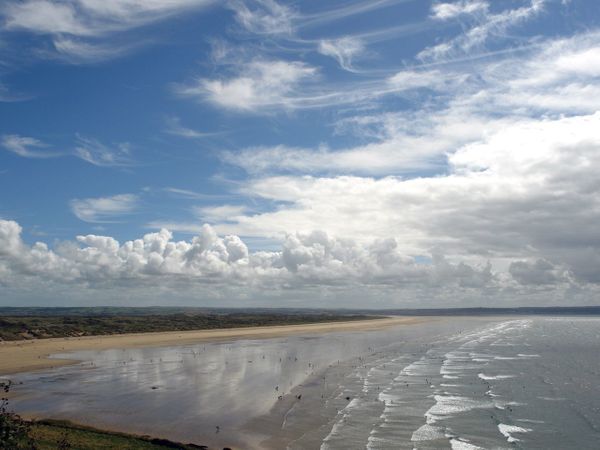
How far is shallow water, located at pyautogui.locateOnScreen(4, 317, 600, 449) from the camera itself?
88.3 ft

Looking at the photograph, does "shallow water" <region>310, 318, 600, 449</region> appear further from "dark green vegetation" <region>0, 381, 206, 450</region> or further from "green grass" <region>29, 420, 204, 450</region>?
"dark green vegetation" <region>0, 381, 206, 450</region>

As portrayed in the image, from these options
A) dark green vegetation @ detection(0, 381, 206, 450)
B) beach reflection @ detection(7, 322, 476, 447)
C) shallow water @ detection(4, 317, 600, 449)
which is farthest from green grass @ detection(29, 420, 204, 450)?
shallow water @ detection(4, 317, 600, 449)

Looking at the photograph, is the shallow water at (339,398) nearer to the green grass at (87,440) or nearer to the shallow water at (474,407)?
the shallow water at (474,407)

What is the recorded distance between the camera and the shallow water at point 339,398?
2692 cm

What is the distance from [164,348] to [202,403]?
4088cm

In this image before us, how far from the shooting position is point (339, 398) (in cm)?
3603

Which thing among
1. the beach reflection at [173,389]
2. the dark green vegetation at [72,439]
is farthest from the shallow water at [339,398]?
the dark green vegetation at [72,439]

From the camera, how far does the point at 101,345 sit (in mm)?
76125

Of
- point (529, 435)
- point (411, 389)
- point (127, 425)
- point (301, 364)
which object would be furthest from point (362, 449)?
point (301, 364)

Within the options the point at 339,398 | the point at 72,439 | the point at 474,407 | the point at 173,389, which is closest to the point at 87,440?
the point at 72,439

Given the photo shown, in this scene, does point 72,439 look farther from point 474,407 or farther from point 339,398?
point 474,407

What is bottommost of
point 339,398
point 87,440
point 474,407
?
point 474,407

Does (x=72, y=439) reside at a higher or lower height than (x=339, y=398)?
higher

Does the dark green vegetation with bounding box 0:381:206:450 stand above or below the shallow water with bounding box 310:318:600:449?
above
